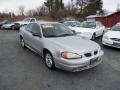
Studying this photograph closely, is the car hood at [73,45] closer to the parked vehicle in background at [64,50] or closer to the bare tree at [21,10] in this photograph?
the parked vehicle in background at [64,50]

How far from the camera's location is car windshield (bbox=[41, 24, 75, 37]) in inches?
192

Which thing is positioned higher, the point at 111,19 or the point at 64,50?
the point at 111,19

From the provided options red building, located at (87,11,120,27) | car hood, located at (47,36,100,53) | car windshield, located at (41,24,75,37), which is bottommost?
car hood, located at (47,36,100,53)

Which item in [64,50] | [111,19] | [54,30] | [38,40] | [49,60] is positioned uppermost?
[111,19]

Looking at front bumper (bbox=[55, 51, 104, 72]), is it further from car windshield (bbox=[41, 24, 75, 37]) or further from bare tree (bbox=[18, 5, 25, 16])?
bare tree (bbox=[18, 5, 25, 16])

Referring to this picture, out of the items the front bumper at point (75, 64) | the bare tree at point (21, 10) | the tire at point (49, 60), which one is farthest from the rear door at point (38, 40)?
the bare tree at point (21, 10)

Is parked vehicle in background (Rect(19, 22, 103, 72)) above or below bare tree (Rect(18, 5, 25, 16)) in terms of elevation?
below

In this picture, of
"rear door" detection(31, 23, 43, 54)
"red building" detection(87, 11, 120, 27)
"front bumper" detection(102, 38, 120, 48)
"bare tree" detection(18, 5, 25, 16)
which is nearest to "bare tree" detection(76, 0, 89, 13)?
"red building" detection(87, 11, 120, 27)

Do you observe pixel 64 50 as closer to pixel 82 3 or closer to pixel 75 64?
pixel 75 64

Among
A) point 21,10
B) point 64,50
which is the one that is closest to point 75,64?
point 64,50

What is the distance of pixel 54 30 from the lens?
16.8ft

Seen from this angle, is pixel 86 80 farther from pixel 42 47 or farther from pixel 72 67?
pixel 42 47

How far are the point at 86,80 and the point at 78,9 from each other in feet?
143

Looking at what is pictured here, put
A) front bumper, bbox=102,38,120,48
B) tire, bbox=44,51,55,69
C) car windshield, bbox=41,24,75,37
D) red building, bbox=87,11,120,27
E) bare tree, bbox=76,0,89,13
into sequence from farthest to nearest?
1. bare tree, bbox=76,0,89,13
2. red building, bbox=87,11,120,27
3. front bumper, bbox=102,38,120,48
4. car windshield, bbox=41,24,75,37
5. tire, bbox=44,51,55,69
